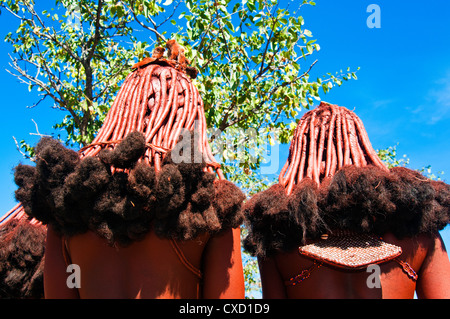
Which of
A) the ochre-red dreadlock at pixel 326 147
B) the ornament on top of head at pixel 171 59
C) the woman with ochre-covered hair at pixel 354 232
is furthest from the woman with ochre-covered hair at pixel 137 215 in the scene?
the ochre-red dreadlock at pixel 326 147

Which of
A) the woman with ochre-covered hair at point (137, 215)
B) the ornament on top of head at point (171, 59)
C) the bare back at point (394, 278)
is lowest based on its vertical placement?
the bare back at point (394, 278)

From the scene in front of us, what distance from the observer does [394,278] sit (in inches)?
68.8

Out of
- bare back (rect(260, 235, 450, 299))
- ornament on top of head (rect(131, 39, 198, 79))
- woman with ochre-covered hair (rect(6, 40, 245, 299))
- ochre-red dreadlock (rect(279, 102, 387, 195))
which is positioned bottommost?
bare back (rect(260, 235, 450, 299))

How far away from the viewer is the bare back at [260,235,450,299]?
1742mm

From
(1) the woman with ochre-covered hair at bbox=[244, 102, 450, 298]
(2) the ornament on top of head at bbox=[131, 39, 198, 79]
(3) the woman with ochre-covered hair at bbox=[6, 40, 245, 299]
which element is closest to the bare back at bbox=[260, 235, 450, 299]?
(1) the woman with ochre-covered hair at bbox=[244, 102, 450, 298]

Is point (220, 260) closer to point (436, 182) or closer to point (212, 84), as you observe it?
point (436, 182)

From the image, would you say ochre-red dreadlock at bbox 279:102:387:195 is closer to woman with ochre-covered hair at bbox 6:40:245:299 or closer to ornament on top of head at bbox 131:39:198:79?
woman with ochre-covered hair at bbox 6:40:245:299

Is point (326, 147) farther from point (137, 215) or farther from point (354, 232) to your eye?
point (137, 215)

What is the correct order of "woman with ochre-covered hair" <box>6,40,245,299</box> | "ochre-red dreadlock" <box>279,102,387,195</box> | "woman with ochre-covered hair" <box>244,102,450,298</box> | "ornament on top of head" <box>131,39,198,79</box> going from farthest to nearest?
"ornament on top of head" <box>131,39,198,79</box> → "ochre-red dreadlock" <box>279,102,387,195</box> → "woman with ochre-covered hair" <box>244,102,450,298</box> → "woman with ochre-covered hair" <box>6,40,245,299</box>

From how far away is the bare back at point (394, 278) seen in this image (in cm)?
174

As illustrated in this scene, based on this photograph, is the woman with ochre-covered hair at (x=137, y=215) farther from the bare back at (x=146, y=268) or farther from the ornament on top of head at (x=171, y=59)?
the ornament on top of head at (x=171, y=59)

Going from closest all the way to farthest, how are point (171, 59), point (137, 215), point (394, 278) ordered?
point (137, 215) < point (394, 278) < point (171, 59)

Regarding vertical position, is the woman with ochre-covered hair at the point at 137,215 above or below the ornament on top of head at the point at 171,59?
below

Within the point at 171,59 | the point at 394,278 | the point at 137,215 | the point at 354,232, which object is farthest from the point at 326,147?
the point at 137,215
